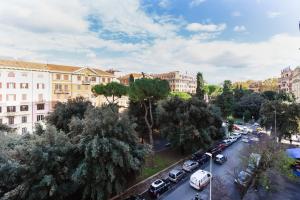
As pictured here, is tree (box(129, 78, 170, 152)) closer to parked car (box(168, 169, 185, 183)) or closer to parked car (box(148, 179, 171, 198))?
parked car (box(168, 169, 185, 183))

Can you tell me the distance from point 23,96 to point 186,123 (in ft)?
101

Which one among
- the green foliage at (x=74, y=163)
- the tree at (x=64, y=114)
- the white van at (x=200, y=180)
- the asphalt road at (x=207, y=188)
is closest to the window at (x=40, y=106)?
the tree at (x=64, y=114)

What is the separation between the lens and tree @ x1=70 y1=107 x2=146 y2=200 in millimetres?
13789

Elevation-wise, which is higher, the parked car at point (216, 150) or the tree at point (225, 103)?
the tree at point (225, 103)

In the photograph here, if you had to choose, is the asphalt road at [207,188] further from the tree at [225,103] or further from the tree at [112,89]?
the tree at [225,103]

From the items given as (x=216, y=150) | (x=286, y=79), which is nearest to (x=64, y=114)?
(x=216, y=150)

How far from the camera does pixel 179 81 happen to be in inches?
4582

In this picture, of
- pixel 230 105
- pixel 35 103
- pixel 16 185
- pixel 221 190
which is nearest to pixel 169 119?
pixel 221 190

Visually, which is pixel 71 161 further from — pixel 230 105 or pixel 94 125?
pixel 230 105

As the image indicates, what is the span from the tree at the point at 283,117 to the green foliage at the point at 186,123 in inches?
504

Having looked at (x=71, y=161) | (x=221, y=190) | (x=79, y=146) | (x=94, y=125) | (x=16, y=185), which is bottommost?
(x=221, y=190)

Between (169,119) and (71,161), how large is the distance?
15861 mm

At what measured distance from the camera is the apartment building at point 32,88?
34.9 meters

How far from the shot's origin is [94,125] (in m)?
15.0
